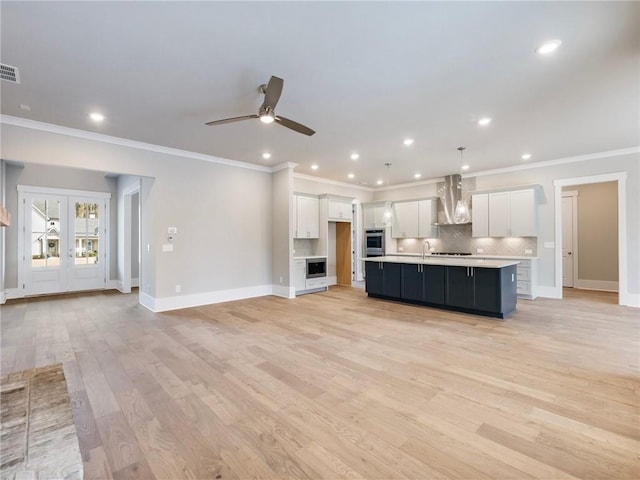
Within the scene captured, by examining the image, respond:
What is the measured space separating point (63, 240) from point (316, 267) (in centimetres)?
630

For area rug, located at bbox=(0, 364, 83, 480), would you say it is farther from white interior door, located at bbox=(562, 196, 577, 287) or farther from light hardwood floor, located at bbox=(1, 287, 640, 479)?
white interior door, located at bbox=(562, 196, 577, 287)

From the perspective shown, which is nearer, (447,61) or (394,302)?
(447,61)

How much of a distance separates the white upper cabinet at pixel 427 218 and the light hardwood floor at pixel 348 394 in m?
3.64

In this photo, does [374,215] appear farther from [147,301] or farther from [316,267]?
[147,301]

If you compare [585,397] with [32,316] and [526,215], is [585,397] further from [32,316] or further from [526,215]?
[32,316]

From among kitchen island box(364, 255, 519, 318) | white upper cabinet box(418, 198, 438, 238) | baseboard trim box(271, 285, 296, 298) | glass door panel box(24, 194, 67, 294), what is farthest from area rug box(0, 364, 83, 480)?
white upper cabinet box(418, 198, 438, 238)

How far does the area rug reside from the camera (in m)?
0.82

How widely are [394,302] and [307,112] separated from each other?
409 centimetres

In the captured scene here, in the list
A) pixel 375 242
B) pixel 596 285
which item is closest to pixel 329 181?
pixel 375 242

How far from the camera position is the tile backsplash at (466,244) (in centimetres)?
→ 701

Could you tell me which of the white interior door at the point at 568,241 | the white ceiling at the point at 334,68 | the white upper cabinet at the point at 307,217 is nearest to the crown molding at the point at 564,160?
the white ceiling at the point at 334,68

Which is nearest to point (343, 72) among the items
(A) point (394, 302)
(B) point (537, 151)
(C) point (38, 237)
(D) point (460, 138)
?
(D) point (460, 138)

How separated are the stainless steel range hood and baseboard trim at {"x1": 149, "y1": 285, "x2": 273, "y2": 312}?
486 centimetres

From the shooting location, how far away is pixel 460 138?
199 inches
